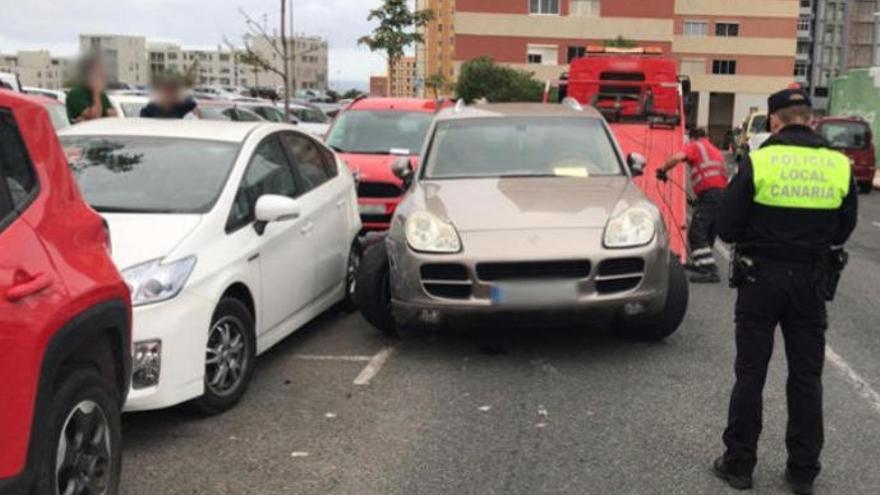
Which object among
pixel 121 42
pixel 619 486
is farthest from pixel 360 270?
pixel 121 42

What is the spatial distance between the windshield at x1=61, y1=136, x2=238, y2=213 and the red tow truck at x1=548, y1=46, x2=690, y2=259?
6.24 metres

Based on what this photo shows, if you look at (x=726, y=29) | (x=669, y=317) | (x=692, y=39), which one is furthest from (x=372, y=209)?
(x=726, y=29)

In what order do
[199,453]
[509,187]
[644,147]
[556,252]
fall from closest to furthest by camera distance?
[199,453] → [556,252] → [509,187] → [644,147]

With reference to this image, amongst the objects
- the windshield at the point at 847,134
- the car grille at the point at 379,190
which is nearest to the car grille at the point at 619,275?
the car grille at the point at 379,190

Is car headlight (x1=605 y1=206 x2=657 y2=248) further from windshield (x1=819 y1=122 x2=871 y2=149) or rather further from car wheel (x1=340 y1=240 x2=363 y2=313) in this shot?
windshield (x1=819 y1=122 x2=871 y2=149)

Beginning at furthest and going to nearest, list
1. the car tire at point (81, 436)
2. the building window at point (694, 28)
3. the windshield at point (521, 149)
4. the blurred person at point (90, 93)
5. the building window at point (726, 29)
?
the building window at point (726, 29) < the building window at point (694, 28) < the blurred person at point (90, 93) < the windshield at point (521, 149) < the car tire at point (81, 436)

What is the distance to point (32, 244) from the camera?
9.70 feet

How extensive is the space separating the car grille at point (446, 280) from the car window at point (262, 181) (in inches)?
43.7

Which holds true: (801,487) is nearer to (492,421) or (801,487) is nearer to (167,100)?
(492,421)

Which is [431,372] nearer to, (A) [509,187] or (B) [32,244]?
(A) [509,187]

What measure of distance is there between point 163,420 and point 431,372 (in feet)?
5.51

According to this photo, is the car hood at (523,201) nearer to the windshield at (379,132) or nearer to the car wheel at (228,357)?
the car wheel at (228,357)

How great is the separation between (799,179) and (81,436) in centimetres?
296

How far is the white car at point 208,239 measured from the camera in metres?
4.48
